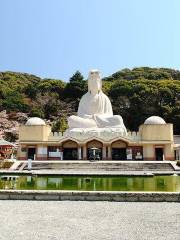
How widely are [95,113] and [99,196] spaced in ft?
83.5

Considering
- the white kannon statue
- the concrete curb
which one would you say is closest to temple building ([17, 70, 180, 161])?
the white kannon statue

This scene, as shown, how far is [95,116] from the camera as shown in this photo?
1389 inches

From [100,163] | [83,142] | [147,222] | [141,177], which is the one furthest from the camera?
[83,142]

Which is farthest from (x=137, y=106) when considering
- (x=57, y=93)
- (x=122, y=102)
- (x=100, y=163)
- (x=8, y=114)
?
(x=100, y=163)

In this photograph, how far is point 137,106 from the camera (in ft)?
175

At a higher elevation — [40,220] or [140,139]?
[140,139]

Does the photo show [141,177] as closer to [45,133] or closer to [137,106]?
[45,133]

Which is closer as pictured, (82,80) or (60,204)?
(60,204)

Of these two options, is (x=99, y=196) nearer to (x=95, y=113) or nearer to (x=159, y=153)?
(x=159, y=153)

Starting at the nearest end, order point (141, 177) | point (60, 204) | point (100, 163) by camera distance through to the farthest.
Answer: point (60, 204) → point (141, 177) → point (100, 163)

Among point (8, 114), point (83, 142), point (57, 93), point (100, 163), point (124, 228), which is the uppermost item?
point (57, 93)

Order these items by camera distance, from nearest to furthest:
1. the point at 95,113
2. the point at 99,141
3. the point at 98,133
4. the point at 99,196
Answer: the point at 99,196 < the point at 98,133 < the point at 99,141 < the point at 95,113

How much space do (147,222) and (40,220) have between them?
2.43 meters

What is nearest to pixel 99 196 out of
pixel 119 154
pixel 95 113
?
pixel 119 154
